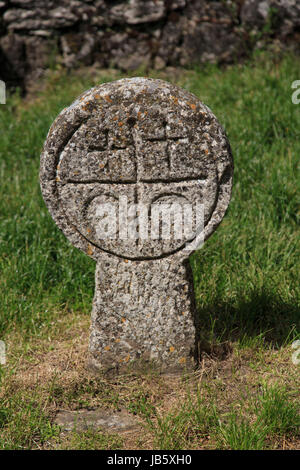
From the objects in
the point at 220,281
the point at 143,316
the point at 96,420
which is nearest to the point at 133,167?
the point at 143,316

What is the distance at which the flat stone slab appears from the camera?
275 centimetres

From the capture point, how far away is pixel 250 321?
339cm

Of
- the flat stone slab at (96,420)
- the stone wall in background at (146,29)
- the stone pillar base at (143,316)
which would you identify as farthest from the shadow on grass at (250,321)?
the stone wall in background at (146,29)

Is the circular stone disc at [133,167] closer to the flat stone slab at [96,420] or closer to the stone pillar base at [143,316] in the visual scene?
the stone pillar base at [143,316]

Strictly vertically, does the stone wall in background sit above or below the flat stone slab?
above

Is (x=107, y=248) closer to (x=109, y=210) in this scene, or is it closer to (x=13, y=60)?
(x=109, y=210)

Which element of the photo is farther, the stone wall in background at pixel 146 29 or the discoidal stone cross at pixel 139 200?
the stone wall in background at pixel 146 29

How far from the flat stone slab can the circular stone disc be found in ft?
2.72

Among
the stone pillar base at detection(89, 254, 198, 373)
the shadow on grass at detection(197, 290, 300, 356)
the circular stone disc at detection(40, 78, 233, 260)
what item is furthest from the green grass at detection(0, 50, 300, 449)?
the circular stone disc at detection(40, 78, 233, 260)

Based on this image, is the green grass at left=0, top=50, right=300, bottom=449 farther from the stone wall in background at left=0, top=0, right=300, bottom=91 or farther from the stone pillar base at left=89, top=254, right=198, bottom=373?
the stone wall in background at left=0, top=0, right=300, bottom=91

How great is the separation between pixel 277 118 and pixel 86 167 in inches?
111

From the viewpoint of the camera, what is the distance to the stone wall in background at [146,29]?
21.1ft

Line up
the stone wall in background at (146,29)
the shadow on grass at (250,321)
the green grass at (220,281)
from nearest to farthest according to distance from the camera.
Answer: the green grass at (220,281) → the shadow on grass at (250,321) → the stone wall in background at (146,29)

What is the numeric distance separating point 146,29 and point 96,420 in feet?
16.6
